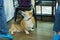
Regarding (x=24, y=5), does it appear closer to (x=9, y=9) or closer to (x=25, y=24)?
(x=25, y=24)

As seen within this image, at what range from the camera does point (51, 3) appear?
396 centimetres

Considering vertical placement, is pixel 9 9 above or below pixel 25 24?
above

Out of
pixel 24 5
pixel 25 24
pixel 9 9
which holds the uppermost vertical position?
pixel 24 5

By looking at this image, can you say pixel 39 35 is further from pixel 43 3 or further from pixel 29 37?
pixel 43 3

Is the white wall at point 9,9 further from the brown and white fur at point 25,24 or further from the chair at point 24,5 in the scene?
the brown and white fur at point 25,24

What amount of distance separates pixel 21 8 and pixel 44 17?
3.41ft

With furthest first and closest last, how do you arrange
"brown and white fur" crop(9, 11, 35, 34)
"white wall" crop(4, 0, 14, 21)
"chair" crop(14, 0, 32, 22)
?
1. "white wall" crop(4, 0, 14, 21)
2. "chair" crop(14, 0, 32, 22)
3. "brown and white fur" crop(9, 11, 35, 34)

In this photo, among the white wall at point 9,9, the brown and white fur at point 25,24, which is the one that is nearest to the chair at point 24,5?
the brown and white fur at point 25,24

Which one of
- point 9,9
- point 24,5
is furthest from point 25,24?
point 9,9

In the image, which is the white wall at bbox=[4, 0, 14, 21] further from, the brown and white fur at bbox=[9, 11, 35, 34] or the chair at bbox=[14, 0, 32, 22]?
the brown and white fur at bbox=[9, 11, 35, 34]

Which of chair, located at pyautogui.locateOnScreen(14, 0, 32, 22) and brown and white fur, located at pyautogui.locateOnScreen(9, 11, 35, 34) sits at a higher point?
chair, located at pyautogui.locateOnScreen(14, 0, 32, 22)

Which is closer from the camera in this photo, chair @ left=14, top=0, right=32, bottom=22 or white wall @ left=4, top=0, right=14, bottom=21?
chair @ left=14, top=0, right=32, bottom=22

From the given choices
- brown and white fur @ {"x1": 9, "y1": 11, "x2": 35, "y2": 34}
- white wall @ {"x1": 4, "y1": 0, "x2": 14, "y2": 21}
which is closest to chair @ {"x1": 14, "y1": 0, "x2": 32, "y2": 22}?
brown and white fur @ {"x1": 9, "y1": 11, "x2": 35, "y2": 34}

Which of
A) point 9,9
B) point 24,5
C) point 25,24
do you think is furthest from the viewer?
point 9,9
